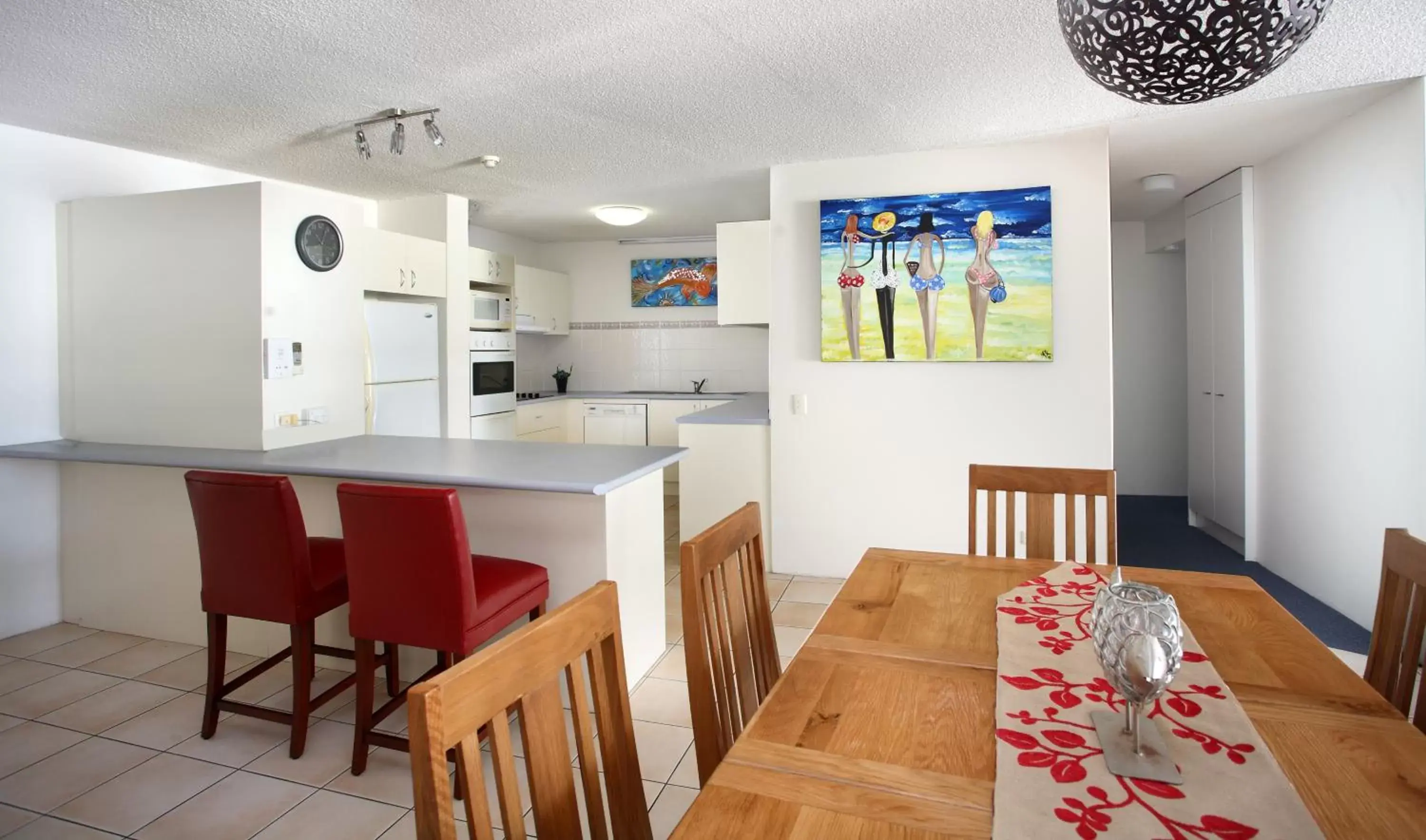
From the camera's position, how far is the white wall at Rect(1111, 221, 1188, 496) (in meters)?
6.07

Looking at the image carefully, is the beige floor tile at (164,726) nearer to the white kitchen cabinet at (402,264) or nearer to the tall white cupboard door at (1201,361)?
the white kitchen cabinet at (402,264)

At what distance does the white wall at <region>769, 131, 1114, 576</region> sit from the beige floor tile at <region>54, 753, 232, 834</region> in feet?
9.05

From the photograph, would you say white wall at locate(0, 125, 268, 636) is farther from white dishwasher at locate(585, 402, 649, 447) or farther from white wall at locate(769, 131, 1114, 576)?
white dishwasher at locate(585, 402, 649, 447)

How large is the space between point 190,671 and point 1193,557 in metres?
5.14

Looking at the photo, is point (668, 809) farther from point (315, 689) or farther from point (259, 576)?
point (315, 689)

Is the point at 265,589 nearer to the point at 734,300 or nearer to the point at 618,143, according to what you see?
the point at 618,143

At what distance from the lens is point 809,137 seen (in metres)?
3.61

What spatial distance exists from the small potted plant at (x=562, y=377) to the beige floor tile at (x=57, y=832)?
5235mm

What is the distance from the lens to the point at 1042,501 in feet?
7.32

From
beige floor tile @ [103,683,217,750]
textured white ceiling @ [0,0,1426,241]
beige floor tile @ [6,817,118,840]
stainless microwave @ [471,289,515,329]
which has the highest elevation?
textured white ceiling @ [0,0,1426,241]

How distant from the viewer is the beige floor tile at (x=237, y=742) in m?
2.42

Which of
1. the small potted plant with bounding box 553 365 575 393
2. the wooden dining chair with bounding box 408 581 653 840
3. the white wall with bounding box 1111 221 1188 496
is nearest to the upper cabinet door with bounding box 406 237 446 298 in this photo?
the small potted plant with bounding box 553 365 575 393

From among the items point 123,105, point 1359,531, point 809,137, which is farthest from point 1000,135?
point 123,105

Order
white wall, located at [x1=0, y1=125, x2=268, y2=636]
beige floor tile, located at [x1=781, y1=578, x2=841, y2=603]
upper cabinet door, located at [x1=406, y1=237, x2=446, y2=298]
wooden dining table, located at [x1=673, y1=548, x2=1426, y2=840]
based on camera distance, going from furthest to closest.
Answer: upper cabinet door, located at [x1=406, y1=237, x2=446, y2=298], beige floor tile, located at [x1=781, y1=578, x2=841, y2=603], white wall, located at [x1=0, y1=125, x2=268, y2=636], wooden dining table, located at [x1=673, y1=548, x2=1426, y2=840]
